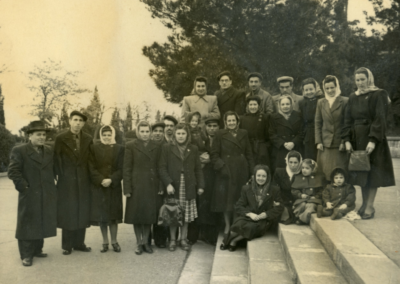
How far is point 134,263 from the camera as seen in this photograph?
4.46 metres

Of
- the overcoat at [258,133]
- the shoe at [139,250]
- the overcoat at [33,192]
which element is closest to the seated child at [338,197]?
the overcoat at [258,133]

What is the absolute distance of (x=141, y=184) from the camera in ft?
16.0

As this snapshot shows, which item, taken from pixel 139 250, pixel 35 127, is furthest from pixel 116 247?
pixel 35 127

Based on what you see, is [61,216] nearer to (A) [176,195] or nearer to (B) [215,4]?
(A) [176,195]

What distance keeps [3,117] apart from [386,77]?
1137 centimetres

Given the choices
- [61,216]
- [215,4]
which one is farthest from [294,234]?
[215,4]

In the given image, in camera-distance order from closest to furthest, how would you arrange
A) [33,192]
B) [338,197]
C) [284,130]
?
[33,192], [338,197], [284,130]

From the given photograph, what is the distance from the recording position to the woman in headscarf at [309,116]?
5.41 m

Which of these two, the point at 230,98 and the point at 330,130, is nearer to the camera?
the point at 330,130

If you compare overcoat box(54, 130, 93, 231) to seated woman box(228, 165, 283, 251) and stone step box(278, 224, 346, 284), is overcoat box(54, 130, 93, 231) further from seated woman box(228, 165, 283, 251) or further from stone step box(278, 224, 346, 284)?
stone step box(278, 224, 346, 284)

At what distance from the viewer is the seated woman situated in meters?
4.66

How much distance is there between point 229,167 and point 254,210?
2.37 ft

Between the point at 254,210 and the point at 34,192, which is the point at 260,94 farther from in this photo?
the point at 34,192

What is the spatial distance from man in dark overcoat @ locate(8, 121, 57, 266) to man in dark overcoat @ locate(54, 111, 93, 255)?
13 centimetres
